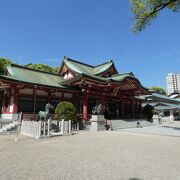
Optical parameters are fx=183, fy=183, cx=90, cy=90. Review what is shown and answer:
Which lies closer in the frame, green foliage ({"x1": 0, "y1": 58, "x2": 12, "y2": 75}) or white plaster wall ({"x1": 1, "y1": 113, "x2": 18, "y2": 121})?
white plaster wall ({"x1": 1, "y1": 113, "x2": 18, "y2": 121})

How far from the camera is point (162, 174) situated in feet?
17.6

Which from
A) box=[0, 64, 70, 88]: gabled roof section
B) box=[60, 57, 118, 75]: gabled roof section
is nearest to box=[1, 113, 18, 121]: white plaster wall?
box=[0, 64, 70, 88]: gabled roof section

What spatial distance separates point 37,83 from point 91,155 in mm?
13320

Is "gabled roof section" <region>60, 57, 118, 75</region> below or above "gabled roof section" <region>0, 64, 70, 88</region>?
Answer: above

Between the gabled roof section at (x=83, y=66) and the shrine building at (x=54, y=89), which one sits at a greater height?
the gabled roof section at (x=83, y=66)

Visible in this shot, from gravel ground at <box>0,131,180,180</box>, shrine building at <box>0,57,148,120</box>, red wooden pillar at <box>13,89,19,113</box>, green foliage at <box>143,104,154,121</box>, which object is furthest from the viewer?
green foliage at <box>143,104,154,121</box>

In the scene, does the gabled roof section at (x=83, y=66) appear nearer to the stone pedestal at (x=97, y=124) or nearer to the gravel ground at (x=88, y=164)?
the stone pedestal at (x=97, y=124)

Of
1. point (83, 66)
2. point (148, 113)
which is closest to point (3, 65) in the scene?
point (83, 66)

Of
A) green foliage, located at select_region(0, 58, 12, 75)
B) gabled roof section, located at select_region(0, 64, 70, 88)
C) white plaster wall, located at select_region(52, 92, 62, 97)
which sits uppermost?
green foliage, located at select_region(0, 58, 12, 75)

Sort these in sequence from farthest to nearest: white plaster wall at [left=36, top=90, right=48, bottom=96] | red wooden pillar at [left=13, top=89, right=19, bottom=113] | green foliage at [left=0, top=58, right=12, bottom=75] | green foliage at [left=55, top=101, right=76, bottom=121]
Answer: green foliage at [left=0, top=58, right=12, bottom=75] → white plaster wall at [left=36, top=90, right=48, bottom=96] → red wooden pillar at [left=13, top=89, right=19, bottom=113] → green foliage at [left=55, top=101, right=76, bottom=121]

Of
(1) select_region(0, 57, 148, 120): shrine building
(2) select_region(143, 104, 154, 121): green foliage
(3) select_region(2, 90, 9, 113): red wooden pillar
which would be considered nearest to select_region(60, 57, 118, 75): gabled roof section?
(1) select_region(0, 57, 148, 120): shrine building

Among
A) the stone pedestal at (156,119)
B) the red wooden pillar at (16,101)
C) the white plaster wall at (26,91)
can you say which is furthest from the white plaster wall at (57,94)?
the stone pedestal at (156,119)

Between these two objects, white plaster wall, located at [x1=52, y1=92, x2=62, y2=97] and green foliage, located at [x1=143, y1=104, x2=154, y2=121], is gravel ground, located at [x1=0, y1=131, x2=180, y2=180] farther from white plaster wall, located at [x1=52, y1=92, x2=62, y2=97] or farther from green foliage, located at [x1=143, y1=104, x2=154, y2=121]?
green foliage, located at [x1=143, y1=104, x2=154, y2=121]

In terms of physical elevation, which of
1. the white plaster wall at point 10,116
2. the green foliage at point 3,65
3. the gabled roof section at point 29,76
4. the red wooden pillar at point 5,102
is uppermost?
the green foliage at point 3,65
